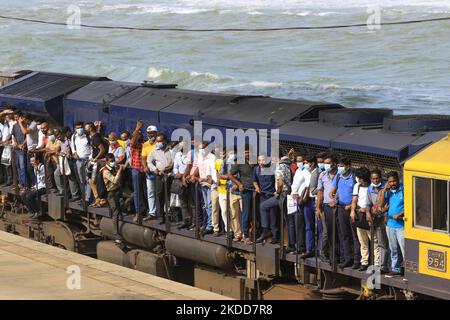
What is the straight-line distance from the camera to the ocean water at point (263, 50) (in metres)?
56.0

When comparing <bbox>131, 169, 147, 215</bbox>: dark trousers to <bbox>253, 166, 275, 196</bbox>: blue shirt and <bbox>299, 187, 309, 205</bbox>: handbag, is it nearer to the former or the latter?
<bbox>253, 166, 275, 196</bbox>: blue shirt

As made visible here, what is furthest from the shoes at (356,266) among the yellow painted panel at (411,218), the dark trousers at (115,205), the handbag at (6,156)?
the handbag at (6,156)

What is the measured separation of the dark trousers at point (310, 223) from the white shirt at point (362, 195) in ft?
3.72

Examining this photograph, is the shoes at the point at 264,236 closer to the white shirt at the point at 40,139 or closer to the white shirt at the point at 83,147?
the white shirt at the point at 83,147

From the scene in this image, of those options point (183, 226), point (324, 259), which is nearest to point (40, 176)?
point (183, 226)

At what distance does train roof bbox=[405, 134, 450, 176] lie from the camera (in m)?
14.2

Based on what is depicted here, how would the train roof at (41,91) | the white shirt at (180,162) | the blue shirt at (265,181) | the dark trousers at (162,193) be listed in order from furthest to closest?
1. the train roof at (41,91)
2. the dark trousers at (162,193)
3. the white shirt at (180,162)
4. the blue shirt at (265,181)

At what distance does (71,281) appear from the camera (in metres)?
17.3

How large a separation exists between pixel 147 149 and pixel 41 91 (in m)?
6.03

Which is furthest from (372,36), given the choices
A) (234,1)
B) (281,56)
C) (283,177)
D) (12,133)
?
(283,177)

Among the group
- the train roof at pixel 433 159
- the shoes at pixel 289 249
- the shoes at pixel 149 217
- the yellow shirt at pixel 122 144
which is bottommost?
the shoes at pixel 149 217

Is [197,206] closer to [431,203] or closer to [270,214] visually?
[270,214]

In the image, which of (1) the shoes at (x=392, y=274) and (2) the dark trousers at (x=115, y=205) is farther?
(2) the dark trousers at (x=115, y=205)

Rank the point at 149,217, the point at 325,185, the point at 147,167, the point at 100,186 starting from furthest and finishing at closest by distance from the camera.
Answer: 1. the point at 100,186
2. the point at 149,217
3. the point at 147,167
4. the point at 325,185
